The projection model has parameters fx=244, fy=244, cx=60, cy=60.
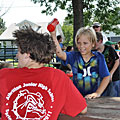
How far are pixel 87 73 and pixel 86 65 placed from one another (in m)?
0.09

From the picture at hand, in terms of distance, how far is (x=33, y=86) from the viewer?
157 centimetres

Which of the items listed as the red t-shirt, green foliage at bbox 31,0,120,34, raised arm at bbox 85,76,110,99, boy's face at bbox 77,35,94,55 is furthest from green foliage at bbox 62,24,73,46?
the red t-shirt

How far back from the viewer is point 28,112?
5.19ft

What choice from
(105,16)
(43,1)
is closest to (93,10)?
(105,16)

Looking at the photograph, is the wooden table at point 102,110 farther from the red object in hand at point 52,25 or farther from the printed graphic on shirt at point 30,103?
the red object in hand at point 52,25

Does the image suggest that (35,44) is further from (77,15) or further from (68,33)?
(68,33)

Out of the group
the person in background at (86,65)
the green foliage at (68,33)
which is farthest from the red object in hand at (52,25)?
the green foliage at (68,33)

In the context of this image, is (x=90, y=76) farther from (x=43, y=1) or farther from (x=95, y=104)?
(x=43, y=1)

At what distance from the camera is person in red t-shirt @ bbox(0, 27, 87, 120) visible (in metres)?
1.57

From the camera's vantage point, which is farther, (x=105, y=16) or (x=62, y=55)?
(x=105, y=16)

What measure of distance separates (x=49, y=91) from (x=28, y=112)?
0.63 feet

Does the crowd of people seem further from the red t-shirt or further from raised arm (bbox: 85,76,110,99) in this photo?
raised arm (bbox: 85,76,110,99)

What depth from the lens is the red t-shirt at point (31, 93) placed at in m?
1.57

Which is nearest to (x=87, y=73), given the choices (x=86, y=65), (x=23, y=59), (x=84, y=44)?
(x=86, y=65)
